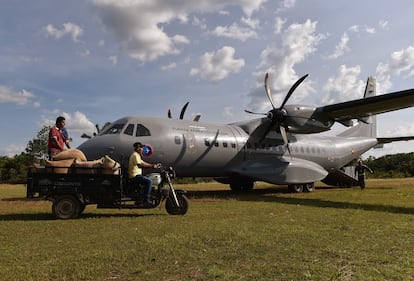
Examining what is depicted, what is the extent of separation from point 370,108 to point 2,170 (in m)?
52.3

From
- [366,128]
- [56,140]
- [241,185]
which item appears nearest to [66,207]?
[56,140]

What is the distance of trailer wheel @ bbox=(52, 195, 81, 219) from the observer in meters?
8.89

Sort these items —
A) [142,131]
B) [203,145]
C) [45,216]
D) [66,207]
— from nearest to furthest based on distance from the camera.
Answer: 1. [66,207]
2. [45,216]
3. [142,131]
4. [203,145]

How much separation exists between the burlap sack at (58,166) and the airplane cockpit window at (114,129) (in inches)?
210

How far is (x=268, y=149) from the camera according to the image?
1962cm

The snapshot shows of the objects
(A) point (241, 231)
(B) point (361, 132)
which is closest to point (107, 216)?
(A) point (241, 231)

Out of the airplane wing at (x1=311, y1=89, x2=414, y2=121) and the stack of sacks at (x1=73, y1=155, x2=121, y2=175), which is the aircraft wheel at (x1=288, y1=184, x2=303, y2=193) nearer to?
the airplane wing at (x1=311, y1=89, x2=414, y2=121)

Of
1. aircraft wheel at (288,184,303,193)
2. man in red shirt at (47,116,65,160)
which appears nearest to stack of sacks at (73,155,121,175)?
man in red shirt at (47,116,65,160)

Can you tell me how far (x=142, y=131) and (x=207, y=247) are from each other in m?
9.87

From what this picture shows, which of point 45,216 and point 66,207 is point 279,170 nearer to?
point 66,207

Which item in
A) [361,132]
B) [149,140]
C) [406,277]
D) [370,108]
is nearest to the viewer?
[406,277]

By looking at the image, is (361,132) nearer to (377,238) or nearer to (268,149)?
(268,149)

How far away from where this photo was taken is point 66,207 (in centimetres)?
897

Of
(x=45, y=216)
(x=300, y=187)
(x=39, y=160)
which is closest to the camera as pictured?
(x=45, y=216)
